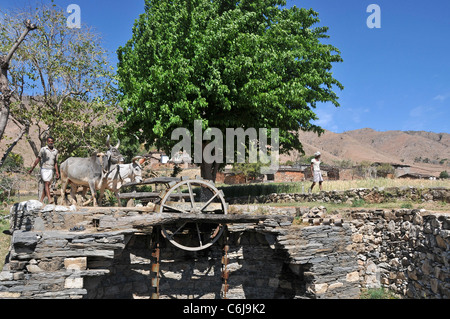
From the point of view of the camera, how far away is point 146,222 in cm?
860

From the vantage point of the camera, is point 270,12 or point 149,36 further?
point 270,12

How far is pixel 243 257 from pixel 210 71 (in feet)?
24.9

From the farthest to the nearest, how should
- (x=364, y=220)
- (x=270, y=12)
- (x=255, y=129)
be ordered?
(x=270, y=12)
(x=255, y=129)
(x=364, y=220)

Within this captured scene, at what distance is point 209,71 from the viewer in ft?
45.0

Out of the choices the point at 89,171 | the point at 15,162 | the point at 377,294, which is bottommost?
the point at 377,294

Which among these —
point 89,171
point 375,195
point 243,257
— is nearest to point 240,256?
point 243,257

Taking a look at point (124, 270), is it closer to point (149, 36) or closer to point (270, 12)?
point (149, 36)

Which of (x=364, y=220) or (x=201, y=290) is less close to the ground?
(x=364, y=220)

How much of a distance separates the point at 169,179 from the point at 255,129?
645cm

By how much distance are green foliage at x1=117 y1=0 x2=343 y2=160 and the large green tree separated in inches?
1.6

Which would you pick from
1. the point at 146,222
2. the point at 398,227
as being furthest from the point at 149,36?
the point at 398,227

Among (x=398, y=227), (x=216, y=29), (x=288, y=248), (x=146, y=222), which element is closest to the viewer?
(x=146, y=222)

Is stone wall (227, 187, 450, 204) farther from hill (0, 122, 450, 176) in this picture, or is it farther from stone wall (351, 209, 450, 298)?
hill (0, 122, 450, 176)

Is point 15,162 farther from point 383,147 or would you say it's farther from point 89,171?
point 383,147
